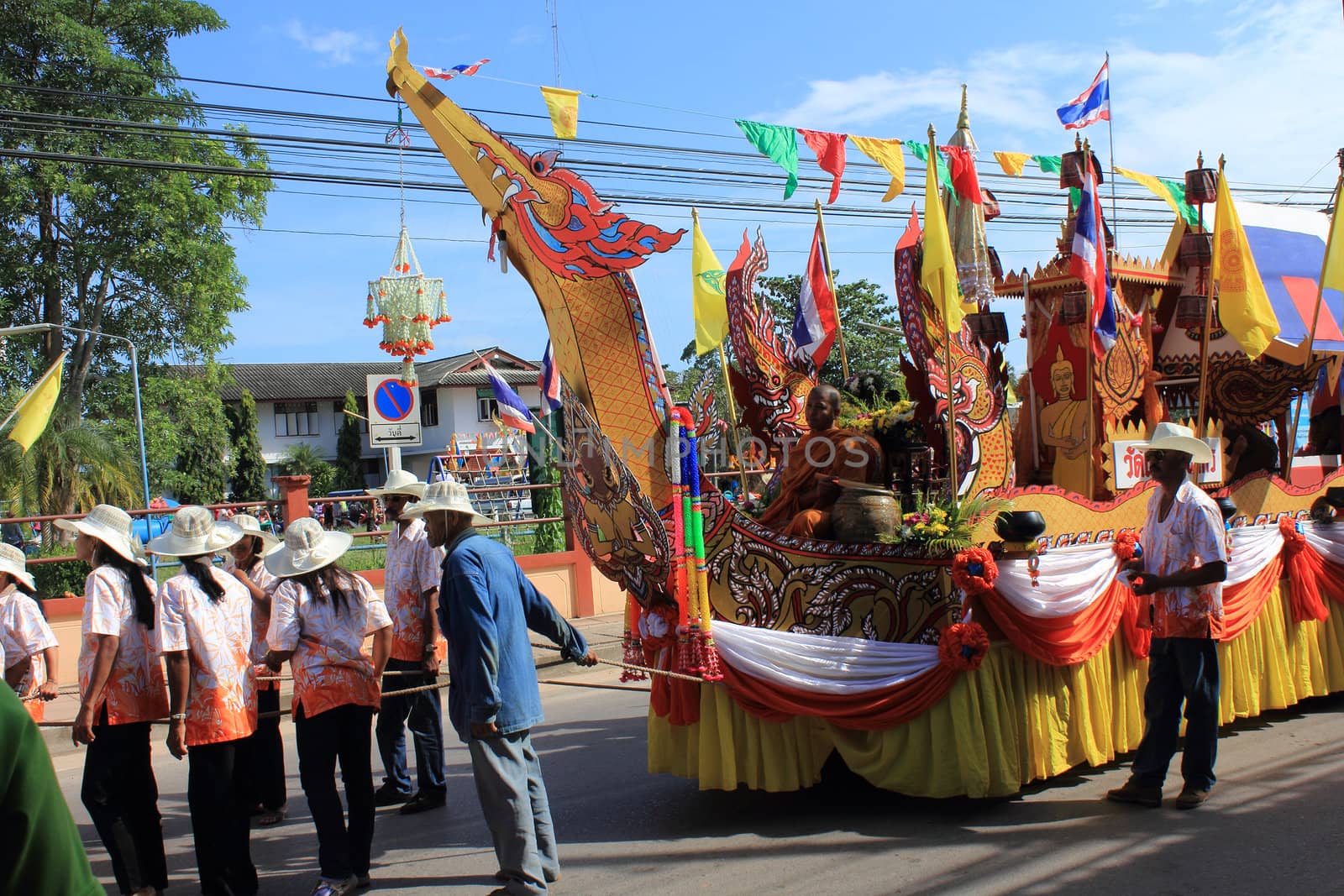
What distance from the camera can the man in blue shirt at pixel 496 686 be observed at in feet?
14.5

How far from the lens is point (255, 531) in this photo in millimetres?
5988

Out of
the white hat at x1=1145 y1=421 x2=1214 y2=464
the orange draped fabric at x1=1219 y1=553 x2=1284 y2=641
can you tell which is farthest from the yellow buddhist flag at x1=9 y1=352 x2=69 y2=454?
the orange draped fabric at x1=1219 y1=553 x2=1284 y2=641

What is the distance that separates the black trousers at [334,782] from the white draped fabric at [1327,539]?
6.50 meters

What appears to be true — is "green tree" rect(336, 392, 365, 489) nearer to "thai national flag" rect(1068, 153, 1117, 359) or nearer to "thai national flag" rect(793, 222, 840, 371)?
"thai national flag" rect(793, 222, 840, 371)

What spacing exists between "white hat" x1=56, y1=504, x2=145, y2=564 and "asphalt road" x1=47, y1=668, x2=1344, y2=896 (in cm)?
169

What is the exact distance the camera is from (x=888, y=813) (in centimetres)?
552

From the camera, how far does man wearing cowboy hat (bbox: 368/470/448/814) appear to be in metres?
6.10

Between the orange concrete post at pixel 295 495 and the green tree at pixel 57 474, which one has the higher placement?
the green tree at pixel 57 474

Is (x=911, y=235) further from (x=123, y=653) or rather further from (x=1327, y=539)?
(x=123, y=653)

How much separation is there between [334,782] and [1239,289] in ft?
22.0

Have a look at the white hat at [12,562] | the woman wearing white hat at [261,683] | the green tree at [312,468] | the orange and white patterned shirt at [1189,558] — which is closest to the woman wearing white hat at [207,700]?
the white hat at [12,562]

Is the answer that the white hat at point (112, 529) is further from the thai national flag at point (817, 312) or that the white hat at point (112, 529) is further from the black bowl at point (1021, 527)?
the thai national flag at point (817, 312)

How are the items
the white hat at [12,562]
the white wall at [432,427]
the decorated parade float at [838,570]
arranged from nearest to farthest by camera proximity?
the white hat at [12,562], the decorated parade float at [838,570], the white wall at [432,427]

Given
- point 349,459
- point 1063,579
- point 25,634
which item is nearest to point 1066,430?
point 1063,579
